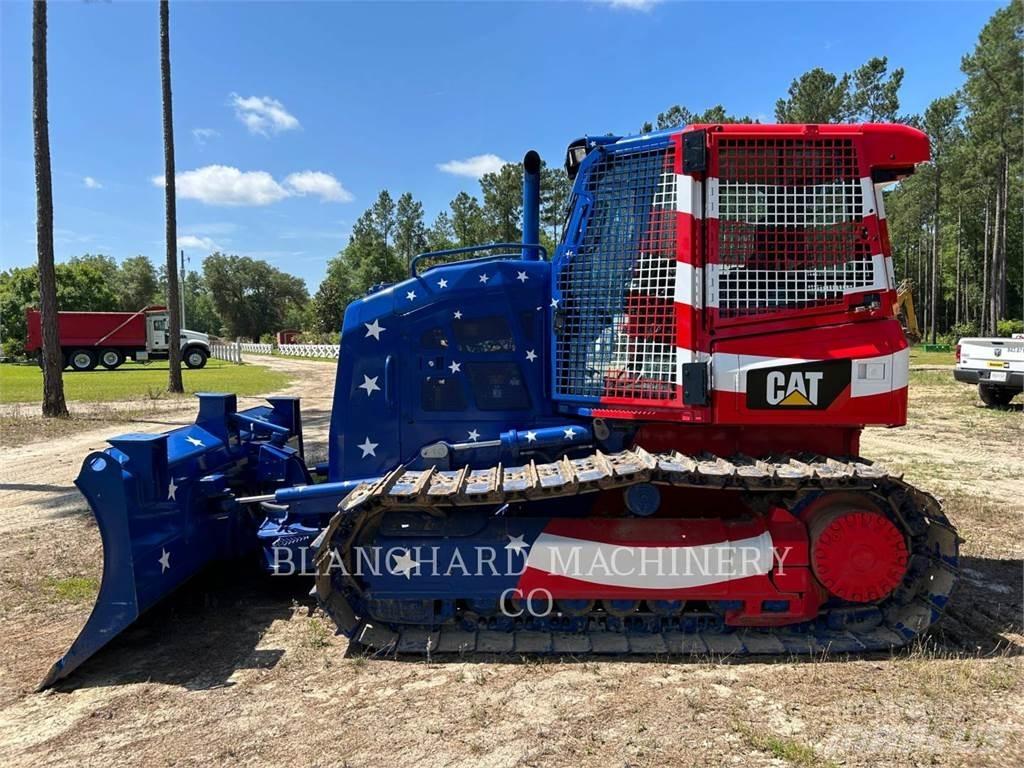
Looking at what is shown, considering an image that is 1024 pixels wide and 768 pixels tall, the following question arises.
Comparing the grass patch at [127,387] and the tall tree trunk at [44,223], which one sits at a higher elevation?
the tall tree trunk at [44,223]

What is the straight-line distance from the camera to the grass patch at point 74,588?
4898 millimetres

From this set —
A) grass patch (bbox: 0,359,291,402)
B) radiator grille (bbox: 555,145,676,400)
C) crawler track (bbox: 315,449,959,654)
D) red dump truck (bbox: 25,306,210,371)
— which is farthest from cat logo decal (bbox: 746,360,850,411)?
red dump truck (bbox: 25,306,210,371)

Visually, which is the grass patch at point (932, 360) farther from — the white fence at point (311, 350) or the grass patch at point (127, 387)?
the white fence at point (311, 350)

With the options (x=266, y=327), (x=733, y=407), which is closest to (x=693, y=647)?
(x=733, y=407)

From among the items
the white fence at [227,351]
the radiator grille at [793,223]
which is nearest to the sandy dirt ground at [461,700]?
the radiator grille at [793,223]

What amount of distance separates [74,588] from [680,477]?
471 cm

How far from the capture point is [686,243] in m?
3.96

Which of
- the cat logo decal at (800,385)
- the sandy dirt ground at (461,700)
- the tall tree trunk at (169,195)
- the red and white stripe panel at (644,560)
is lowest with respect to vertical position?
the sandy dirt ground at (461,700)

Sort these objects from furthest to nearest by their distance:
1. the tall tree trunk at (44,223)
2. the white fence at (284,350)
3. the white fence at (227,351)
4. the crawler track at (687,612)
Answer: the white fence at (284,350), the white fence at (227,351), the tall tree trunk at (44,223), the crawler track at (687,612)

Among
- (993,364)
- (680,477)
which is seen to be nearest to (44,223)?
(680,477)

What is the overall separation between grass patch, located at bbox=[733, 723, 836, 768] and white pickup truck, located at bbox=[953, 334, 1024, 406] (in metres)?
14.3

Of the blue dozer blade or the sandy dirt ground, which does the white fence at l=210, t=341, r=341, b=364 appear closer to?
the blue dozer blade

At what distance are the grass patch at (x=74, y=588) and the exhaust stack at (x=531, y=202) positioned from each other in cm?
421

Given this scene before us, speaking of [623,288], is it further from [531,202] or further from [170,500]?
[170,500]
